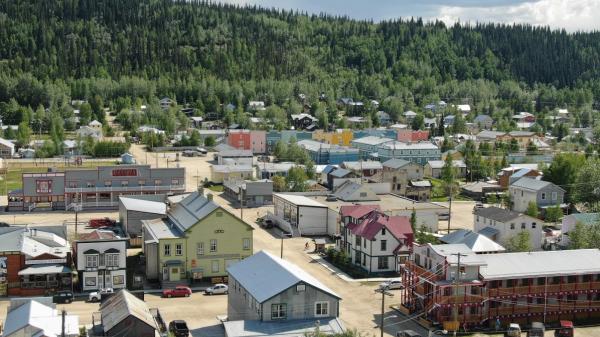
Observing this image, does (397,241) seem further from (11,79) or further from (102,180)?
(11,79)

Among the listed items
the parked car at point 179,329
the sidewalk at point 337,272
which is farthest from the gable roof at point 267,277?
the sidewalk at point 337,272

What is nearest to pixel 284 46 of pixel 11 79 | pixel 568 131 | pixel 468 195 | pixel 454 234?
pixel 11 79

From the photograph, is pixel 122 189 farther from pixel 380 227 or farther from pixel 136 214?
pixel 380 227

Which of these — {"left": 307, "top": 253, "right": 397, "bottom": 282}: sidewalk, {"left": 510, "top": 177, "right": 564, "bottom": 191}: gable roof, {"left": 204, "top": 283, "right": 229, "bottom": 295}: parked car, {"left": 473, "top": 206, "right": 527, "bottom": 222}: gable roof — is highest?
{"left": 510, "top": 177, "right": 564, "bottom": 191}: gable roof

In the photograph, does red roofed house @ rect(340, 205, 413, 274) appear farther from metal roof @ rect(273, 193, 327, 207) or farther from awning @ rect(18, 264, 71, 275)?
awning @ rect(18, 264, 71, 275)

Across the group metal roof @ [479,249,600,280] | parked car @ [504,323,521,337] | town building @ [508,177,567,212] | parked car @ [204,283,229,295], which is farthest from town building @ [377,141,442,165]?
parked car @ [504,323,521,337]

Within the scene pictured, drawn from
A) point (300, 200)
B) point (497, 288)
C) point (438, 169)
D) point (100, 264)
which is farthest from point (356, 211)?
point (438, 169)
